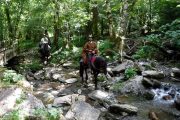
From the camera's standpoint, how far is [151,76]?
599 inches

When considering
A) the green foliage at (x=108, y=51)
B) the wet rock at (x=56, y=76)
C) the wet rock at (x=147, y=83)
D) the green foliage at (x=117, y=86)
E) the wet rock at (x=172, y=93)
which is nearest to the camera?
the wet rock at (x=172, y=93)

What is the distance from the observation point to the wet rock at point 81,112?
9741 millimetres

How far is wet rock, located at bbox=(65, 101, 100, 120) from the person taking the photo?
974 cm

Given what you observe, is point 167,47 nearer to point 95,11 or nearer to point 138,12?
point 95,11

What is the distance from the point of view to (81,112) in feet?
33.0

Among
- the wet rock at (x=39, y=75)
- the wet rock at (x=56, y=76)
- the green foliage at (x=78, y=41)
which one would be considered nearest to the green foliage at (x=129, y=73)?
the wet rock at (x=56, y=76)

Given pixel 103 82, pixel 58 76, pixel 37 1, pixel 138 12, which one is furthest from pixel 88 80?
pixel 138 12

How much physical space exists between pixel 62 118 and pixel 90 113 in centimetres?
133

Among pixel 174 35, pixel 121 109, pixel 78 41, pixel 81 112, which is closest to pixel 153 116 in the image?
pixel 121 109

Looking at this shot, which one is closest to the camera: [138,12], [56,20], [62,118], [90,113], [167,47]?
[62,118]

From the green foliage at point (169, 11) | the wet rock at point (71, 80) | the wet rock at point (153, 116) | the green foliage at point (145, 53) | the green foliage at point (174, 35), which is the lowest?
the wet rock at point (153, 116)

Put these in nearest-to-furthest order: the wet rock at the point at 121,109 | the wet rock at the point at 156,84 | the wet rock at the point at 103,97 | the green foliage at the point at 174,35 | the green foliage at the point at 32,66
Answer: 1. the wet rock at the point at 121,109
2. the wet rock at the point at 103,97
3. the wet rock at the point at 156,84
4. the green foliage at the point at 174,35
5. the green foliage at the point at 32,66

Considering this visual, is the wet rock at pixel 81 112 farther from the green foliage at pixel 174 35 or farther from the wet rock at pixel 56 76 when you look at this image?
the green foliage at pixel 174 35

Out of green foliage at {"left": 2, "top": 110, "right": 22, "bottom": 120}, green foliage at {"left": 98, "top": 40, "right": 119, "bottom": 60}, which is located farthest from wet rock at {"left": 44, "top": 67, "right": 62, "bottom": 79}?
green foliage at {"left": 2, "top": 110, "right": 22, "bottom": 120}
